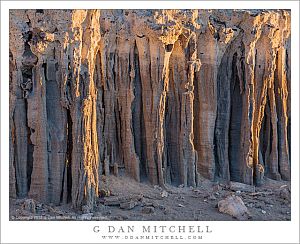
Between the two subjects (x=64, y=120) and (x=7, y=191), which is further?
(x=64, y=120)

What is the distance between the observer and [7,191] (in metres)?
11.2

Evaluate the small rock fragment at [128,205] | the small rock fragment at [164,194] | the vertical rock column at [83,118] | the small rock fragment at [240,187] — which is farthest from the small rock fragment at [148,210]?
the small rock fragment at [240,187]

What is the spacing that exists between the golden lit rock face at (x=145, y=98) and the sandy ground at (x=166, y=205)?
0.28 metres

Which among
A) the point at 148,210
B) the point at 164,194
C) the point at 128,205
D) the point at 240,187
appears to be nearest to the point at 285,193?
the point at 240,187

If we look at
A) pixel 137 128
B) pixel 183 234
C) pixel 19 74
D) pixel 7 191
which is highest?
pixel 19 74

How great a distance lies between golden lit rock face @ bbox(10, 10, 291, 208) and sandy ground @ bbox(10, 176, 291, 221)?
0.28 meters

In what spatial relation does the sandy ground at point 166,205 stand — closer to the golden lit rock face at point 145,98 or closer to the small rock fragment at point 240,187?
the small rock fragment at point 240,187

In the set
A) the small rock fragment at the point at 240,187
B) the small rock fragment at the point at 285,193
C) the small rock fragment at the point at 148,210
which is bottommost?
the small rock fragment at the point at 148,210

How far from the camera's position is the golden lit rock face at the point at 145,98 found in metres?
11.9

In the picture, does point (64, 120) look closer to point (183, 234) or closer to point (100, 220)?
point (100, 220)

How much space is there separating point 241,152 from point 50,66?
520 centimetres

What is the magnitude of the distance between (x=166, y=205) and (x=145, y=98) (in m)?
2.62

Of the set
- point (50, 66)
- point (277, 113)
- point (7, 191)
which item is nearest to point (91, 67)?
point (50, 66)

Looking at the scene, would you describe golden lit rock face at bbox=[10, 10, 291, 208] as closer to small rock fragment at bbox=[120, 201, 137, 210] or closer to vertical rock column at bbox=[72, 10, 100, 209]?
vertical rock column at bbox=[72, 10, 100, 209]
